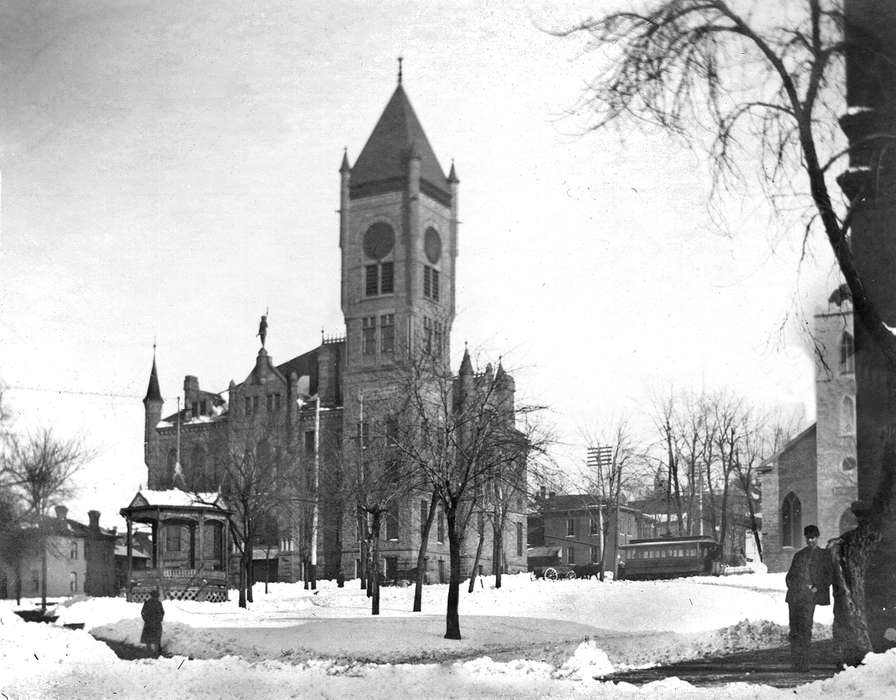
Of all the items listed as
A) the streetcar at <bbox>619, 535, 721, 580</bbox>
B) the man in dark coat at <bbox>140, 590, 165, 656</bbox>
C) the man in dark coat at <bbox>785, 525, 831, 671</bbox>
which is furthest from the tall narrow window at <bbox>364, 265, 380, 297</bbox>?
the man in dark coat at <bbox>785, 525, 831, 671</bbox>

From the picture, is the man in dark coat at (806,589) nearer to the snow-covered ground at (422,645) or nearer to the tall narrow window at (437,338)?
the snow-covered ground at (422,645)

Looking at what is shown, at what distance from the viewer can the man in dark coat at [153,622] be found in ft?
68.5

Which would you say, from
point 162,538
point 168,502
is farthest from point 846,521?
point 162,538

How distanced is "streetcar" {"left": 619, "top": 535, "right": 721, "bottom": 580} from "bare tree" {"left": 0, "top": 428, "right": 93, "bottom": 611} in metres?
24.2

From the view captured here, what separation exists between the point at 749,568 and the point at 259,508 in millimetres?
20521

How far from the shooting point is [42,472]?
5044cm

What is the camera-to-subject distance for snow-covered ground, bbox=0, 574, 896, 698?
1260 cm

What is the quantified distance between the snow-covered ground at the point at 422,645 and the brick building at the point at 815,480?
567 centimetres

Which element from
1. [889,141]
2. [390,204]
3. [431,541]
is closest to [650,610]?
[889,141]

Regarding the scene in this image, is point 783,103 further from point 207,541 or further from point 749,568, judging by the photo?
point 207,541

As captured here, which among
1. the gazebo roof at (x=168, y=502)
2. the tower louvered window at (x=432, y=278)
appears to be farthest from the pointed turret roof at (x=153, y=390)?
the gazebo roof at (x=168, y=502)

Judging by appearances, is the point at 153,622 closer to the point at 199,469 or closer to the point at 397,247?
the point at 397,247

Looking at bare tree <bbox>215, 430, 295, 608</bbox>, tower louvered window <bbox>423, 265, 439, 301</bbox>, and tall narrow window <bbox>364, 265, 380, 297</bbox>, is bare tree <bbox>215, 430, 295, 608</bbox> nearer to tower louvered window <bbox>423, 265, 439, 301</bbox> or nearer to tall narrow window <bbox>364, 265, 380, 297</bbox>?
tall narrow window <bbox>364, 265, 380, 297</bbox>

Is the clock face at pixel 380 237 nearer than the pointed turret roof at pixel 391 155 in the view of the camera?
No
